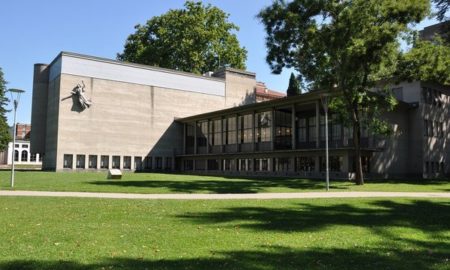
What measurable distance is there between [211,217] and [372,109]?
2208 cm

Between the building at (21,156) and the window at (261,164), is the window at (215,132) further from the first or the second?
the building at (21,156)

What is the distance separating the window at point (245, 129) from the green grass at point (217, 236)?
37062 mm

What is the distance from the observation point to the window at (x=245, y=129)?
2099 inches

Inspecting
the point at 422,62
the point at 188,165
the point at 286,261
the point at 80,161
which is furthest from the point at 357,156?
the point at 80,161

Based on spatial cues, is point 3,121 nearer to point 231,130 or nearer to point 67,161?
point 67,161

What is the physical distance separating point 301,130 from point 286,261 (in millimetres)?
43863

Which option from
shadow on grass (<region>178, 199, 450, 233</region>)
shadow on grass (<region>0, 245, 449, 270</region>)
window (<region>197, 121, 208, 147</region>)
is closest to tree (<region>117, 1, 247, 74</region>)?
window (<region>197, 121, 208, 147</region>)

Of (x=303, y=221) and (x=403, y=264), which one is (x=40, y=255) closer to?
(x=403, y=264)

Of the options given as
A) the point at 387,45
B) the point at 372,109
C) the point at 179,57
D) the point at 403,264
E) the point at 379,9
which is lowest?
the point at 403,264

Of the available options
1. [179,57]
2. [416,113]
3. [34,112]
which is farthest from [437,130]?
[34,112]

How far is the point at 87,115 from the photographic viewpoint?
5597cm

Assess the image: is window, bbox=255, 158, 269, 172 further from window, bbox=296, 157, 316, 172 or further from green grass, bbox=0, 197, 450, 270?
green grass, bbox=0, 197, 450, 270

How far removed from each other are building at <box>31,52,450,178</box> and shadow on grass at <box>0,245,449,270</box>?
31.4 meters

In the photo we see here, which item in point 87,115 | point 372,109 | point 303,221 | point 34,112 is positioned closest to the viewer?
point 303,221
